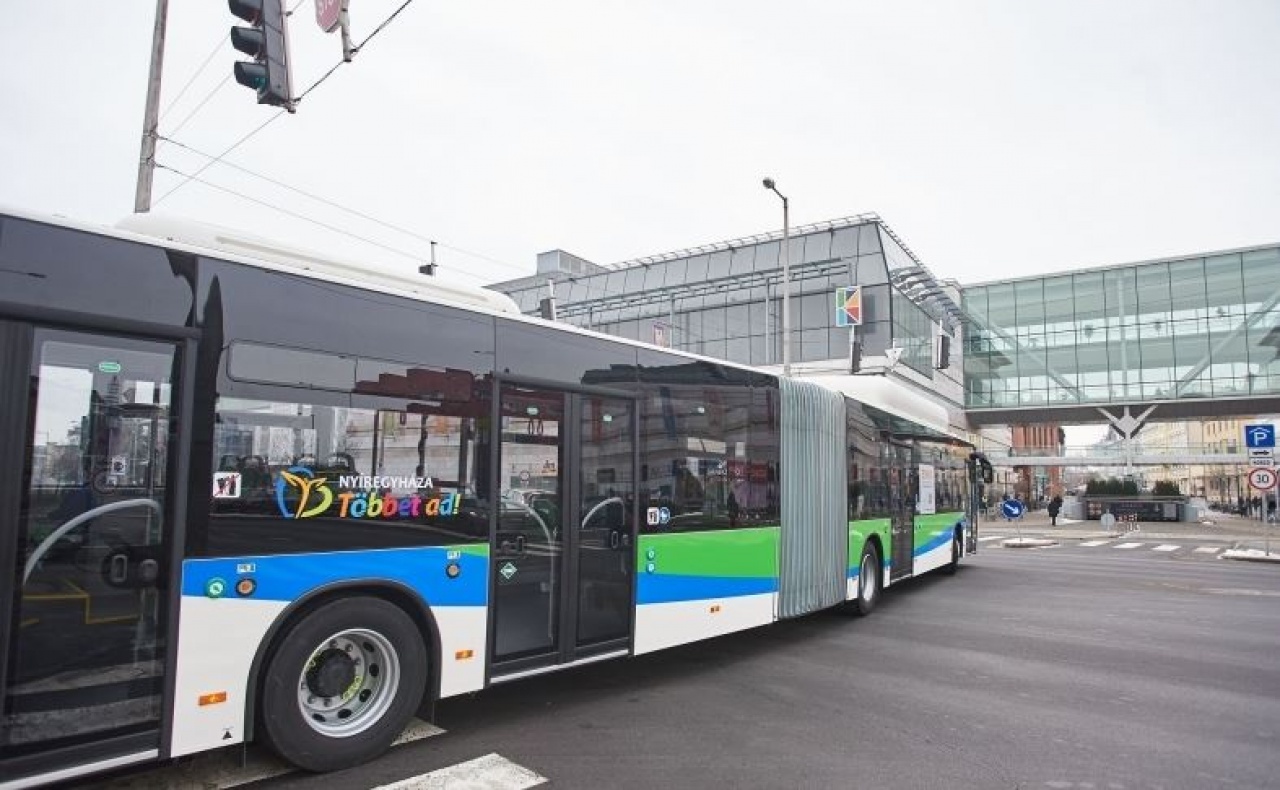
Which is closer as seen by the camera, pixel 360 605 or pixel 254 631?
pixel 254 631

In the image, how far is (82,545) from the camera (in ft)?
13.1

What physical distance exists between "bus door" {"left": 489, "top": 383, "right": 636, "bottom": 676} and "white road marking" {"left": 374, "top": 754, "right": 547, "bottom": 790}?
848 mm

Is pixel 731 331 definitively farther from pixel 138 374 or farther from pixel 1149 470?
pixel 1149 470

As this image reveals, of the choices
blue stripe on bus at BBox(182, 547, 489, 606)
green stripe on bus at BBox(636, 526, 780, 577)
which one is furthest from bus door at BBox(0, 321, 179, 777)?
green stripe on bus at BBox(636, 526, 780, 577)

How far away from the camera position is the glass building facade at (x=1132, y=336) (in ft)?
161

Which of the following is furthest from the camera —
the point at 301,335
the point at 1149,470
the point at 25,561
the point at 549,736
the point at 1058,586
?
the point at 1149,470

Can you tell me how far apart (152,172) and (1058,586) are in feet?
55.3

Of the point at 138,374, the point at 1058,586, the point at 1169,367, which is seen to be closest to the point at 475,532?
the point at 138,374

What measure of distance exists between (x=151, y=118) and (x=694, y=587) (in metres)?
9.71

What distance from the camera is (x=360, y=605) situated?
5.02m

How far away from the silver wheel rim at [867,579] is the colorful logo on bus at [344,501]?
7.35m

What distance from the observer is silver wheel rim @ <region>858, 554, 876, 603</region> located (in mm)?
11123

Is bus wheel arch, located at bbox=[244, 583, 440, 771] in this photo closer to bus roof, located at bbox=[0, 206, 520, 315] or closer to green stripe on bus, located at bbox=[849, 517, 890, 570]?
bus roof, located at bbox=[0, 206, 520, 315]

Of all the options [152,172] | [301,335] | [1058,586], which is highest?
[152,172]
